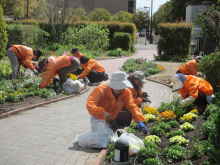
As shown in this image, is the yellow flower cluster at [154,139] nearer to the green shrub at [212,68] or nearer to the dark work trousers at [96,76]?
the green shrub at [212,68]

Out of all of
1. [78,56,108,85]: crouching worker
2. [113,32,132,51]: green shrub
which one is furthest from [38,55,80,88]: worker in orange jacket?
[113,32,132,51]: green shrub

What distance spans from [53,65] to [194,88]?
4317 mm

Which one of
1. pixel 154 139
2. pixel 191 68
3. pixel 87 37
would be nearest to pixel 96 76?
pixel 191 68

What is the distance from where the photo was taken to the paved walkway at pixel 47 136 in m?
4.73

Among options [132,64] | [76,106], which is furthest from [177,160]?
[132,64]

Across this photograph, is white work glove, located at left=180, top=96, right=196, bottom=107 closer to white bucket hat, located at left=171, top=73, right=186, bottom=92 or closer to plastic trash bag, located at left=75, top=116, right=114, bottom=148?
white bucket hat, located at left=171, top=73, right=186, bottom=92

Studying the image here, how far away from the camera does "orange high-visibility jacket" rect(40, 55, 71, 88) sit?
8.71m

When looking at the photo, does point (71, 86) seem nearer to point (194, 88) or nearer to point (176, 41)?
point (194, 88)

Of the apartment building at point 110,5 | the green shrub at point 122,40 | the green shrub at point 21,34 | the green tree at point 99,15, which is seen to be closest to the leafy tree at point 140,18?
the green tree at point 99,15

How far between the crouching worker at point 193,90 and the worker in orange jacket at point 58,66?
148 inches

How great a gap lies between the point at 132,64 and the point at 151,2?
1519 inches

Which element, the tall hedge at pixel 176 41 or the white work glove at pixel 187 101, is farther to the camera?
the tall hedge at pixel 176 41

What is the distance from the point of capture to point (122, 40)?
84.4 feet

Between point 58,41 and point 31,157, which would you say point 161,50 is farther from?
point 31,157
